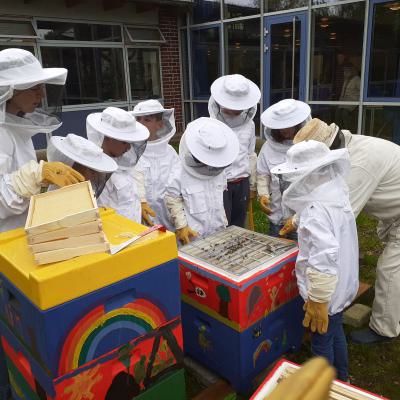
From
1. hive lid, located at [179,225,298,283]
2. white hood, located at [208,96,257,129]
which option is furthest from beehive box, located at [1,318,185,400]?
white hood, located at [208,96,257,129]

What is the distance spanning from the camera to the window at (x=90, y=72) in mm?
7426

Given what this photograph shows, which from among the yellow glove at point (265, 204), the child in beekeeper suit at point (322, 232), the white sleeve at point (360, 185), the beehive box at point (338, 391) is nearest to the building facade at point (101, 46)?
the yellow glove at point (265, 204)

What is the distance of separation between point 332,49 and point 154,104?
14.7 feet

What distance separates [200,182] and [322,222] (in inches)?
41.0

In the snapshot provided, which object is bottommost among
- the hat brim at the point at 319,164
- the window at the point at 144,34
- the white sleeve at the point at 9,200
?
the white sleeve at the point at 9,200

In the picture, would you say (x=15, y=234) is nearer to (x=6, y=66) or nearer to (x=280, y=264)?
(x=6, y=66)

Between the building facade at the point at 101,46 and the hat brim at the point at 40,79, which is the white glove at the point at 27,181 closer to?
the hat brim at the point at 40,79

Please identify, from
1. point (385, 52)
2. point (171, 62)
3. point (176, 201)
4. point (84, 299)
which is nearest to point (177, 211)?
point (176, 201)

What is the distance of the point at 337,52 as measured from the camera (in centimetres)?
630

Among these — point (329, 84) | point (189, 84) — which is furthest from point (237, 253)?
point (189, 84)

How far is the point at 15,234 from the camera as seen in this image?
5.31ft

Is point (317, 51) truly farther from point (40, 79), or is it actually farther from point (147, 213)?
point (40, 79)

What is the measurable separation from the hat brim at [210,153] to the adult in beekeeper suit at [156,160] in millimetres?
467

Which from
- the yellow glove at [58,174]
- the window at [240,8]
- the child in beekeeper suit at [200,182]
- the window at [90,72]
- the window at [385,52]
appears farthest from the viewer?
the window at [90,72]
